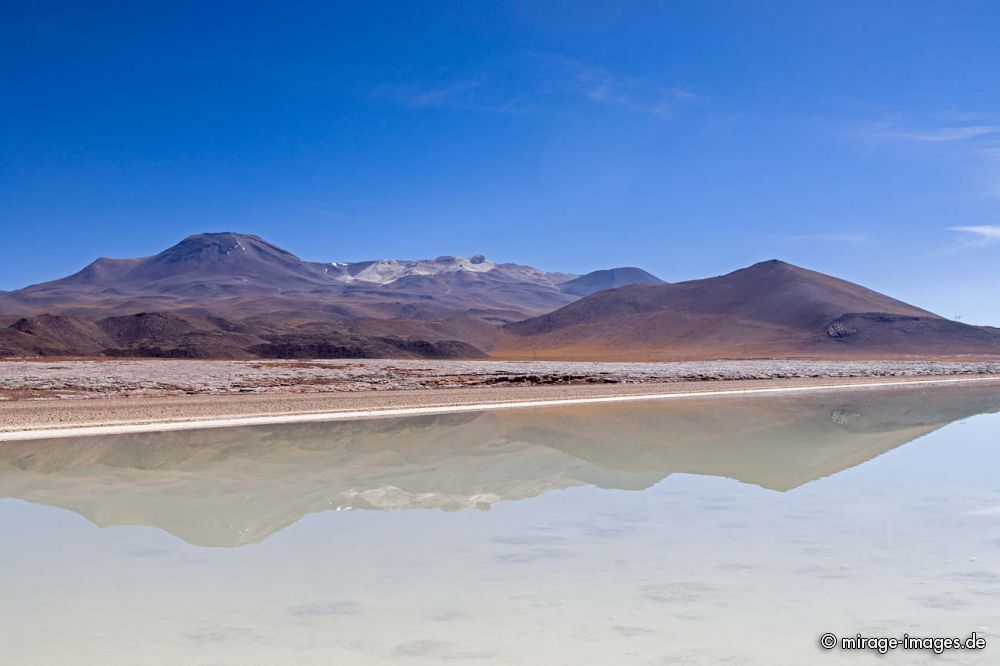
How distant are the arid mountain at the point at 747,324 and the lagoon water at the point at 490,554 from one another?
2949 inches

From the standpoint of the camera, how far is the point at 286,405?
24.4 m

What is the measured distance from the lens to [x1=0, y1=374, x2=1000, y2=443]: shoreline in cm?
1867

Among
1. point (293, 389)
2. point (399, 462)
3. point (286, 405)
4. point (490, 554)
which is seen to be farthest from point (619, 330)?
point (490, 554)

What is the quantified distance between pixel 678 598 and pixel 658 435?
1220 centimetres

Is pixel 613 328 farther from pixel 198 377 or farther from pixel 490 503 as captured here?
pixel 490 503

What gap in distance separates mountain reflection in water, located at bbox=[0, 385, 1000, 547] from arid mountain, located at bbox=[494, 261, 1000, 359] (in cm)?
6721

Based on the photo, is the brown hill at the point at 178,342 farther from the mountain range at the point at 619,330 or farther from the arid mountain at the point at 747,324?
the arid mountain at the point at 747,324

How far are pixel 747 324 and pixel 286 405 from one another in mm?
91942

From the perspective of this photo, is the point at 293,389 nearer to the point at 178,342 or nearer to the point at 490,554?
the point at 490,554

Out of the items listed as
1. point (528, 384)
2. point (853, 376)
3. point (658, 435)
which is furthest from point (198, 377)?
point (853, 376)

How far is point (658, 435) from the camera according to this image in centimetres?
1798

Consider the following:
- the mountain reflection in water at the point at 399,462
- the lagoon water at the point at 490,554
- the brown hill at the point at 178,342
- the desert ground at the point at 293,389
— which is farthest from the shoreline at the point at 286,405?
the brown hill at the point at 178,342

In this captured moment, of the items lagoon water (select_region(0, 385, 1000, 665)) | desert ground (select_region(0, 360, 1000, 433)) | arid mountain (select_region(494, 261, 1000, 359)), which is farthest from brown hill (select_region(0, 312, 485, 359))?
lagoon water (select_region(0, 385, 1000, 665))

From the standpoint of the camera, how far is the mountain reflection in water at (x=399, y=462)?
9.87 metres
